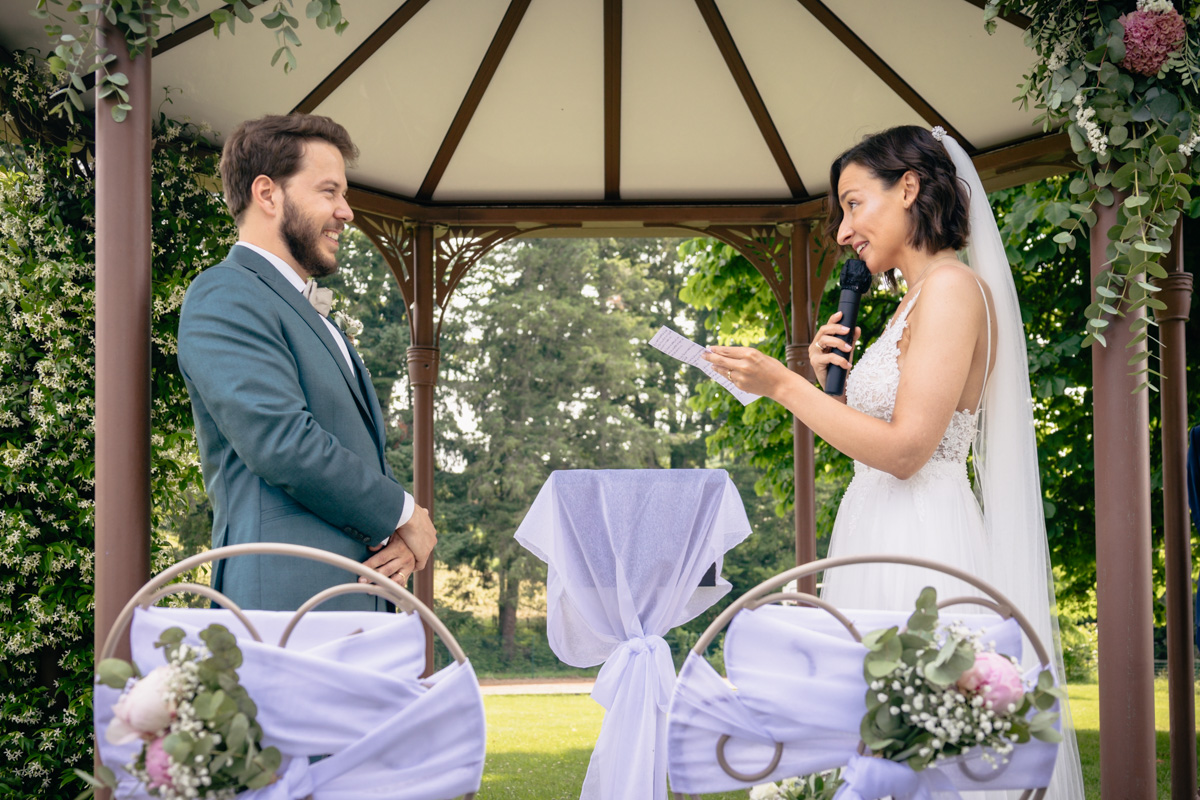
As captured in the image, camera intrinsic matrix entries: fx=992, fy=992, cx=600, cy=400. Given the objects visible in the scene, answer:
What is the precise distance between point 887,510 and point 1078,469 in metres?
5.80

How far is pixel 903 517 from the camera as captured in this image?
2662mm

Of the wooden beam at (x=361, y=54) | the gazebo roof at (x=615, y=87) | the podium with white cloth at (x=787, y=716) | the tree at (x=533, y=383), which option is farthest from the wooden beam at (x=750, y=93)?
the tree at (x=533, y=383)

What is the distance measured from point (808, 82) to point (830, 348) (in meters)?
2.62

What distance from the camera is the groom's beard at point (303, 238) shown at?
258 centimetres

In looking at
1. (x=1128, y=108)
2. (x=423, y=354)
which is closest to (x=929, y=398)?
(x=1128, y=108)

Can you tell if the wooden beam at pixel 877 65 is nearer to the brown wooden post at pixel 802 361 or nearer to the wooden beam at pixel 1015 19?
the wooden beam at pixel 1015 19

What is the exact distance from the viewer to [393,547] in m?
2.44

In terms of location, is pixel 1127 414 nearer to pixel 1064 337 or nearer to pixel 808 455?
pixel 808 455

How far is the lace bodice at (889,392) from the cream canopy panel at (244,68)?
2803mm

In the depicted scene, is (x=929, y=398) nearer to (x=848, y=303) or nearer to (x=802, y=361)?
(x=848, y=303)

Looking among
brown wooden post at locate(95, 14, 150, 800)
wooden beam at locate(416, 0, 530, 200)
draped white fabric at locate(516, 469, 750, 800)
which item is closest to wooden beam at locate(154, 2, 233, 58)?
wooden beam at locate(416, 0, 530, 200)

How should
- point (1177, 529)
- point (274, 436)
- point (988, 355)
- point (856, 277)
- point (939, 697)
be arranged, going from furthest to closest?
1. point (1177, 529)
2. point (856, 277)
3. point (988, 355)
4. point (274, 436)
5. point (939, 697)

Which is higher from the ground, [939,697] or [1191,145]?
[1191,145]

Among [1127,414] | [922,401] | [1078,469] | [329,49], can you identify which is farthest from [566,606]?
[1078,469]
